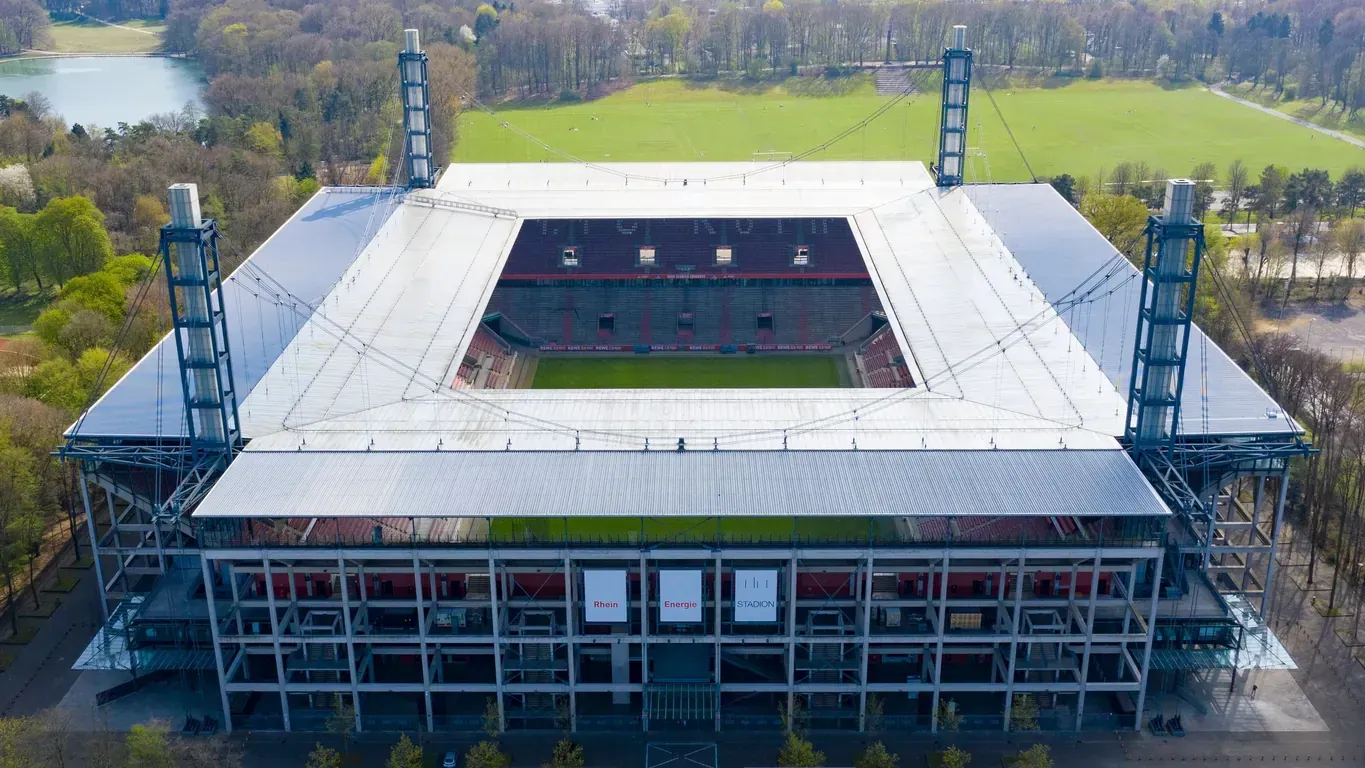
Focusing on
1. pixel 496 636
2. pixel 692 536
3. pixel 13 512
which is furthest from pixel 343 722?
pixel 13 512

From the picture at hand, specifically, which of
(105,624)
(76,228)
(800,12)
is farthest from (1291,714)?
(800,12)

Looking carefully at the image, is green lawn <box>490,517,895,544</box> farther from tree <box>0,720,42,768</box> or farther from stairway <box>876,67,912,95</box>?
stairway <box>876,67,912,95</box>

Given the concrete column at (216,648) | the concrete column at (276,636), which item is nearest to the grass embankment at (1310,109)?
the concrete column at (276,636)

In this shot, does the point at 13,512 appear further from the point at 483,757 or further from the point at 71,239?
the point at 71,239

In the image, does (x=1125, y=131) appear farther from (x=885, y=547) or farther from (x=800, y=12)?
(x=885, y=547)

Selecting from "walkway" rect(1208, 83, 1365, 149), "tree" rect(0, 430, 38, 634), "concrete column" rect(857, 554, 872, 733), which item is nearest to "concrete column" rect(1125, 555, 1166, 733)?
"concrete column" rect(857, 554, 872, 733)

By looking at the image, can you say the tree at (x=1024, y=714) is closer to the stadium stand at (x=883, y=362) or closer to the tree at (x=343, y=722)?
the stadium stand at (x=883, y=362)
